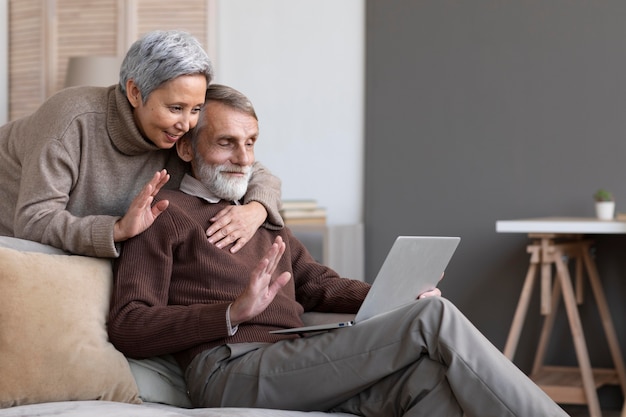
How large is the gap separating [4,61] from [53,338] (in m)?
3.82

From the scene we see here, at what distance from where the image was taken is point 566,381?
4180mm

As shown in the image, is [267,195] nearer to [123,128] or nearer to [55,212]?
[123,128]

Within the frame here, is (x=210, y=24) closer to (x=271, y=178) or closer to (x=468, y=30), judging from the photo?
(x=468, y=30)

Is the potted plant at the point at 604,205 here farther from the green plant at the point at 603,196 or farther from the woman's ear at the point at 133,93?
the woman's ear at the point at 133,93

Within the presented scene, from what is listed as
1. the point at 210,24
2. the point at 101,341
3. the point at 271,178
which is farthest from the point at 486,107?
the point at 101,341

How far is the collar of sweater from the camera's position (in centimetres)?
264

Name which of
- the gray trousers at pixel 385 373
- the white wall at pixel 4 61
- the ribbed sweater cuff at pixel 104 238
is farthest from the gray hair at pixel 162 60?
the white wall at pixel 4 61

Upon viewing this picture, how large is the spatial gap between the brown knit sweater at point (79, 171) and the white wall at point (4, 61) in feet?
9.47

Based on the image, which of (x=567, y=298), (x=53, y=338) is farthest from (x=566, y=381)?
(x=53, y=338)

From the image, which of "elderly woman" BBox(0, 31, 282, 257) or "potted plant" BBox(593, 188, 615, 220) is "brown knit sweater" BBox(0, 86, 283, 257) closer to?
"elderly woman" BBox(0, 31, 282, 257)

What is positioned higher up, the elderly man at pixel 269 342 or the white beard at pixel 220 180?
the white beard at pixel 220 180

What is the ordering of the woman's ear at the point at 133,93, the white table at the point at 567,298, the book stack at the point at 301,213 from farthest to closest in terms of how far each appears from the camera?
the book stack at the point at 301,213, the white table at the point at 567,298, the woman's ear at the point at 133,93

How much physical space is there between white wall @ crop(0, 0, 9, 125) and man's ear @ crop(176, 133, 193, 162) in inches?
124

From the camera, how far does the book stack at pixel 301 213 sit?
15.8 ft
